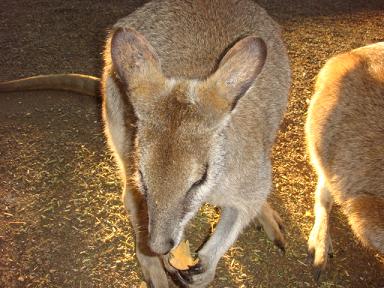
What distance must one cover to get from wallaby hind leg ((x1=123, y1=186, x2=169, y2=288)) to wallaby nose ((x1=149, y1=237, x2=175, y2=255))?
0.84 meters

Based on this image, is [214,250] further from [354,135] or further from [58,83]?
[58,83]

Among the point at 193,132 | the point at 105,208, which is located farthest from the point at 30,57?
the point at 193,132

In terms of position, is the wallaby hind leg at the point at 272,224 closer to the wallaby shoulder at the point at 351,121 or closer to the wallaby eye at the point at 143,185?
the wallaby shoulder at the point at 351,121

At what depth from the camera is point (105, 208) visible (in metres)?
3.25

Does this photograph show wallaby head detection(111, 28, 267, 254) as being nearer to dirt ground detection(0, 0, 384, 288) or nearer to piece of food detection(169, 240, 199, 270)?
piece of food detection(169, 240, 199, 270)

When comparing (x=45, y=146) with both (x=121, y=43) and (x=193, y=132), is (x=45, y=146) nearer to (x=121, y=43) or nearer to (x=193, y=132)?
(x=121, y=43)

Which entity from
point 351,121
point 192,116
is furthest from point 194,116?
point 351,121

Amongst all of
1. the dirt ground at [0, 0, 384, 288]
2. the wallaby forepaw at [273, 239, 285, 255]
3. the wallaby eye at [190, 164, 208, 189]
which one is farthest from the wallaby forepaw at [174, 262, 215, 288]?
the wallaby eye at [190, 164, 208, 189]

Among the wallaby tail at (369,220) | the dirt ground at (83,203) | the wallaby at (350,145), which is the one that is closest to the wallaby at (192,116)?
the dirt ground at (83,203)

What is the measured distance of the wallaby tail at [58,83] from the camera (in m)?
3.92

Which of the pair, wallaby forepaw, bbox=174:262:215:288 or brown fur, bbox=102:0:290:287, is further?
wallaby forepaw, bbox=174:262:215:288

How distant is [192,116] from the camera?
6.18ft

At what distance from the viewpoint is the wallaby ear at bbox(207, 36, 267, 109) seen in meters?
1.87

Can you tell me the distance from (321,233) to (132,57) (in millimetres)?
1879
